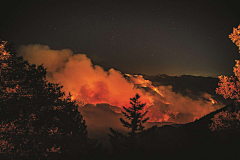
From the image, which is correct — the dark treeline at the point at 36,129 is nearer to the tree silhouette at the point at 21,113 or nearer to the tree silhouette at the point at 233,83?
the tree silhouette at the point at 21,113

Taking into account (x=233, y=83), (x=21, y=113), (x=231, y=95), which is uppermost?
(x=233, y=83)

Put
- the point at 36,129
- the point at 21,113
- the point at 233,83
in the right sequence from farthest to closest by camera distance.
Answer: the point at 36,129
the point at 21,113
the point at 233,83

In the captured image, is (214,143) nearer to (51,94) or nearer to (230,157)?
(230,157)

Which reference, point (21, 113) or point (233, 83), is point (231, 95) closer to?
point (233, 83)

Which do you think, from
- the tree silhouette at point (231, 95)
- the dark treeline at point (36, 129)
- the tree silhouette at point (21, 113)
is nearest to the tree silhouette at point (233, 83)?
the tree silhouette at point (231, 95)

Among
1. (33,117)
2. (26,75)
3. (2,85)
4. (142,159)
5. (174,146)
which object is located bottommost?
(142,159)

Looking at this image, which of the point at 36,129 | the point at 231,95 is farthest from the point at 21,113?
the point at 231,95

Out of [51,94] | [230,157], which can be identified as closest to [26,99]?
[51,94]

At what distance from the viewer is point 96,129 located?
19475cm

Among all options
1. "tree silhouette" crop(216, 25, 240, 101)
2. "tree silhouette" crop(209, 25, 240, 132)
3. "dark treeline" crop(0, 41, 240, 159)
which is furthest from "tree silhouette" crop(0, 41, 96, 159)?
"tree silhouette" crop(216, 25, 240, 101)

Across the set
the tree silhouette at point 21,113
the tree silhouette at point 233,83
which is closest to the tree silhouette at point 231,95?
the tree silhouette at point 233,83

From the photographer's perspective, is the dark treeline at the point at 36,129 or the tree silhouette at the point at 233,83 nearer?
the tree silhouette at the point at 233,83

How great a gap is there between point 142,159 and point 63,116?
27.5 ft

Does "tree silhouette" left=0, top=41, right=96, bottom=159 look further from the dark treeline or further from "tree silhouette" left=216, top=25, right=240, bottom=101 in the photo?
"tree silhouette" left=216, top=25, right=240, bottom=101
